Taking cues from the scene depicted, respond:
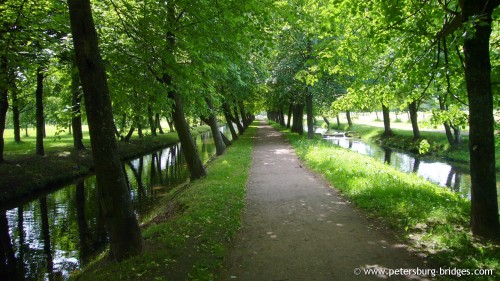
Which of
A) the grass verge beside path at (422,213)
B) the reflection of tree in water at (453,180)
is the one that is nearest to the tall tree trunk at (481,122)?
the grass verge beside path at (422,213)

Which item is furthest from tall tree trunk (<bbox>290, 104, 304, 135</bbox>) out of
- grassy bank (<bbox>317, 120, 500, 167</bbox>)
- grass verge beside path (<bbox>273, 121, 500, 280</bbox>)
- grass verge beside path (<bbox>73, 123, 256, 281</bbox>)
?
grass verge beside path (<bbox>73, 123, 256, 281</bbox>)

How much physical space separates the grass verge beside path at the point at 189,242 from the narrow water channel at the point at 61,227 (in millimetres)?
2131

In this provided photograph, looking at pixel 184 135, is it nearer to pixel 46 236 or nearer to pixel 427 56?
pixel 46 236

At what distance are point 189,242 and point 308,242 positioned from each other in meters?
2.46

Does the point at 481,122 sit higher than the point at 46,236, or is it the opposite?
the point at 481,122

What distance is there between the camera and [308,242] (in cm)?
704

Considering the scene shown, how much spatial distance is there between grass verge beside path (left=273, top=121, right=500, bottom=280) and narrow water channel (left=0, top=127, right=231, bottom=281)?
783 cm

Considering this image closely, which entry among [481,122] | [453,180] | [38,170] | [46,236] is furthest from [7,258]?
[453,180]

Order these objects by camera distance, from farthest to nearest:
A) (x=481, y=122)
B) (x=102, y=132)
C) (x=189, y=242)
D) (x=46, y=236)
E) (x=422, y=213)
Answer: (x=46, y=236), (x=422, y=213), (x=189, y=242), (x=481, y=122), (x=102, y=132)

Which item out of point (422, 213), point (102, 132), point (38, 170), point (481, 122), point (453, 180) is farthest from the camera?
point (38, 170)

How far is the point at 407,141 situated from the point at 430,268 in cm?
2830

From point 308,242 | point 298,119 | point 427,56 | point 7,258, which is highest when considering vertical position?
point 427,56

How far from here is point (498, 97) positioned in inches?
334

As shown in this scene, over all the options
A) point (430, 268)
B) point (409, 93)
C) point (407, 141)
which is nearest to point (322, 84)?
point (407, 141)
